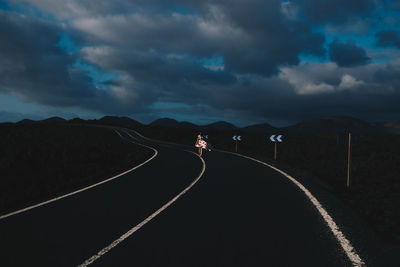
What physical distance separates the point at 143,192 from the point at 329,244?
5.51m

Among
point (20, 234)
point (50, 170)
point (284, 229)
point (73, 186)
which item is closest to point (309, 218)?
point (284, 229)

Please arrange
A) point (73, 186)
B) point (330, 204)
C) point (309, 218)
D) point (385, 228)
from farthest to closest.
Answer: point (73, 186) < point (330, 204) < point (309, 218) < point (385, 228)

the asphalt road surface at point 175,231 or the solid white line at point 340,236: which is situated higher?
the solid white line at point 340,236

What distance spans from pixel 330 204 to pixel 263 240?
131 inches

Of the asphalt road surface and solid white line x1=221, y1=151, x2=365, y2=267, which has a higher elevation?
solid white line x1=221, y1=151, x2=365, y2=267

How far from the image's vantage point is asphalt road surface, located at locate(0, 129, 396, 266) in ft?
13.5

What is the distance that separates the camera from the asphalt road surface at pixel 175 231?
4102mm

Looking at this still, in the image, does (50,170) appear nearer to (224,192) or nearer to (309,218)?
(224,192)

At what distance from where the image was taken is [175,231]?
5.18 metres

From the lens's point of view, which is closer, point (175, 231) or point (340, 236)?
point (340, 236)

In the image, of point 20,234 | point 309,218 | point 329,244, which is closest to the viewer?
point 329,244

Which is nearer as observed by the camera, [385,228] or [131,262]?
[131,262]

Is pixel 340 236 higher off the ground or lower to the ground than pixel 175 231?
higher

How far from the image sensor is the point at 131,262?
13.0 feet
